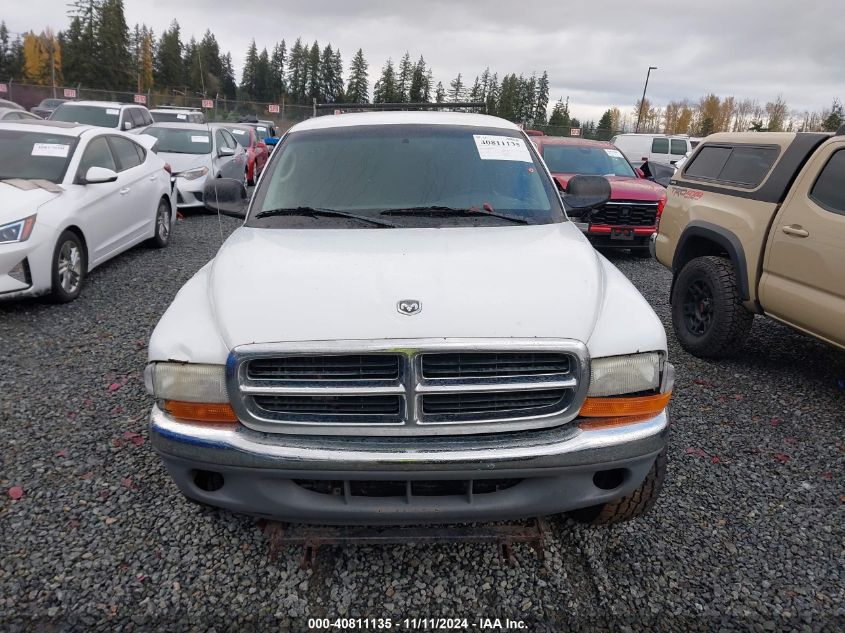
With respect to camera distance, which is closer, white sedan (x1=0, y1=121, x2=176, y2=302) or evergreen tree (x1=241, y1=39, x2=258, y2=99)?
white sedan (x1=0, y1=121, x2=176, y2=302)

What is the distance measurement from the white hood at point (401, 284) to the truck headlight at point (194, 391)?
15 centimetres

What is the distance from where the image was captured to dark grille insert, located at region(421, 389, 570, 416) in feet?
7.16

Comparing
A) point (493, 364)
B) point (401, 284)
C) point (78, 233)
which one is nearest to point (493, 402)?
point (493, 364)

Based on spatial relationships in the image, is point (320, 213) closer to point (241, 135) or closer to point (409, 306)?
point (409, 306)

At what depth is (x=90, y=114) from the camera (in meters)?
13.7

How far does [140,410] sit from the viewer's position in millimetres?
3875

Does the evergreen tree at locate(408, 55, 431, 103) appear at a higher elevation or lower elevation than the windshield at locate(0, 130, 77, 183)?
higher

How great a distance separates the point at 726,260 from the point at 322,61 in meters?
104

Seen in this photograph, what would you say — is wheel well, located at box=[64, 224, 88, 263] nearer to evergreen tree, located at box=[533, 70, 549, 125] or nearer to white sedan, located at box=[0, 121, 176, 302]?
white sedan, located at box=[0, 121, 176, 302]

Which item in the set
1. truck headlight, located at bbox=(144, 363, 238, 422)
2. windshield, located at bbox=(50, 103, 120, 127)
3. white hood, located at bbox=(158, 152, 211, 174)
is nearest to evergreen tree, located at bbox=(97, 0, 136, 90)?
windshield, located at bbox=(50, 103, 120, 127)

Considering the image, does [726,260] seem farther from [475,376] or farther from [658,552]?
[475,376]

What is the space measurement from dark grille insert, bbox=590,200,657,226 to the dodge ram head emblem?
7146mm

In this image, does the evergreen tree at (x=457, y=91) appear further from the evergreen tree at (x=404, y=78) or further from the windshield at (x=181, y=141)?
the windshield at (x=181, y=141)

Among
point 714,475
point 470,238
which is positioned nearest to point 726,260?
point 714,475
